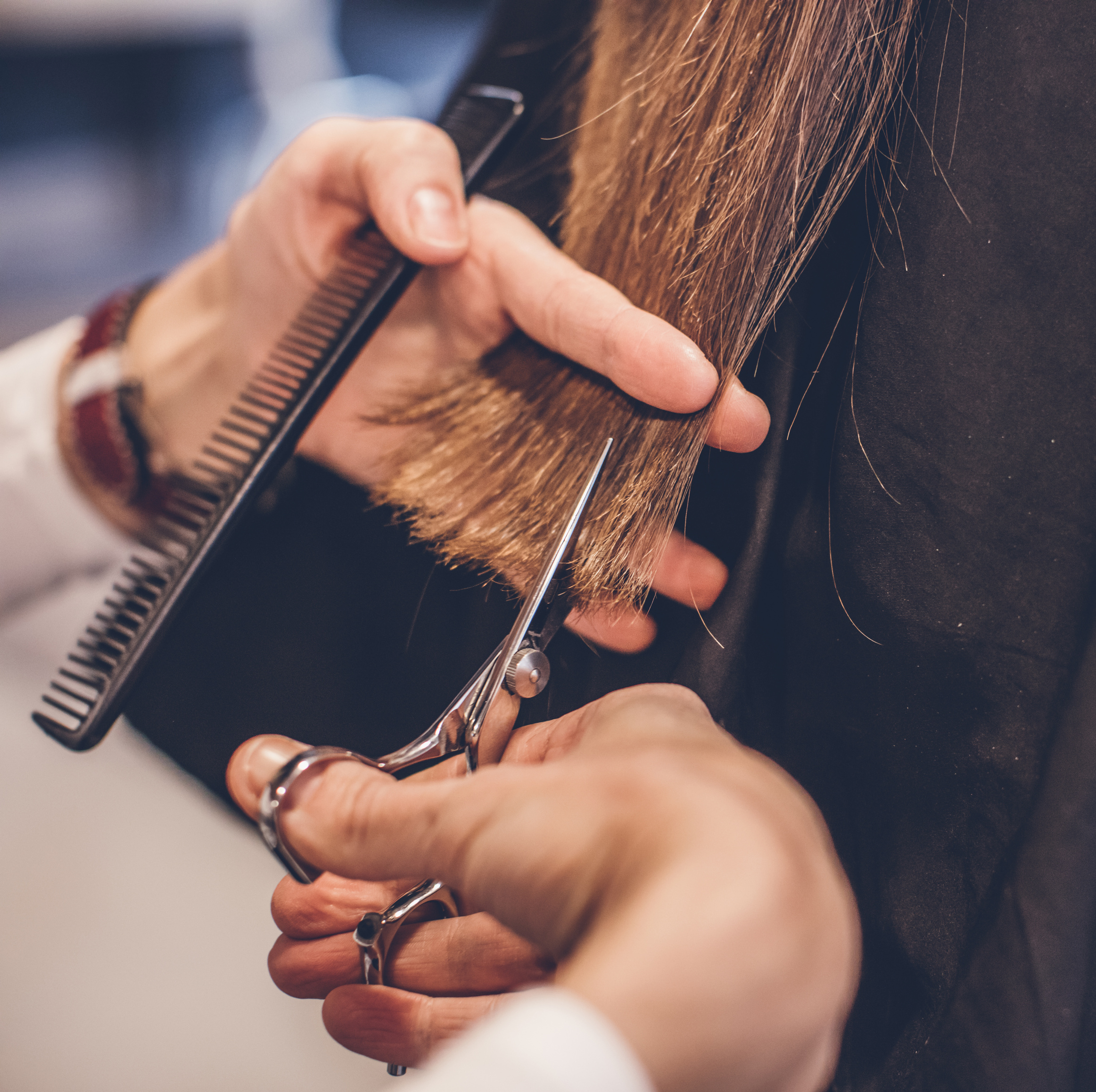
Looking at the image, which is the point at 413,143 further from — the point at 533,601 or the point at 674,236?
the point at 533,601

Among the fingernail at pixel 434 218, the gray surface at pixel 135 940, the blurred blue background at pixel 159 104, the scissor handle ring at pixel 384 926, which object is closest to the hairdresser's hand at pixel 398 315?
the fingernail at pixel 434 218

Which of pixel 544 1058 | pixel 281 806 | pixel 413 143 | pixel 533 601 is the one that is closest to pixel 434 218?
pixel 413 143

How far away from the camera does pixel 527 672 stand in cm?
44

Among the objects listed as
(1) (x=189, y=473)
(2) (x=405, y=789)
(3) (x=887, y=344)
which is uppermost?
(3) (x=887, y=344)

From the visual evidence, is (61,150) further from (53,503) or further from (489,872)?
(489,872)

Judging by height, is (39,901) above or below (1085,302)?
below

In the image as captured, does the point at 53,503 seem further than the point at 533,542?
Yes

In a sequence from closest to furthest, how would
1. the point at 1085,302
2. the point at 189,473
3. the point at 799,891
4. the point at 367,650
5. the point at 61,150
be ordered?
1. the point at 799,891
2. the point at 1085,302
3. the point at 367,650
4. the point at 189,473
5. the point at 61,150

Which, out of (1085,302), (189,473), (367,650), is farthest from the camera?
(189,473)

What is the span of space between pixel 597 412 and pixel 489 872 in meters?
0.30

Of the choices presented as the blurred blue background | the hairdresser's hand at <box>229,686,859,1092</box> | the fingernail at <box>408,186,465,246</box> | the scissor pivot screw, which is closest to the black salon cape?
the scissor pivot screw

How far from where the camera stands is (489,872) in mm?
296

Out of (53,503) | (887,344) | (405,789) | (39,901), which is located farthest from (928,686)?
(53,503)

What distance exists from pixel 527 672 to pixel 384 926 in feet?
0.52
